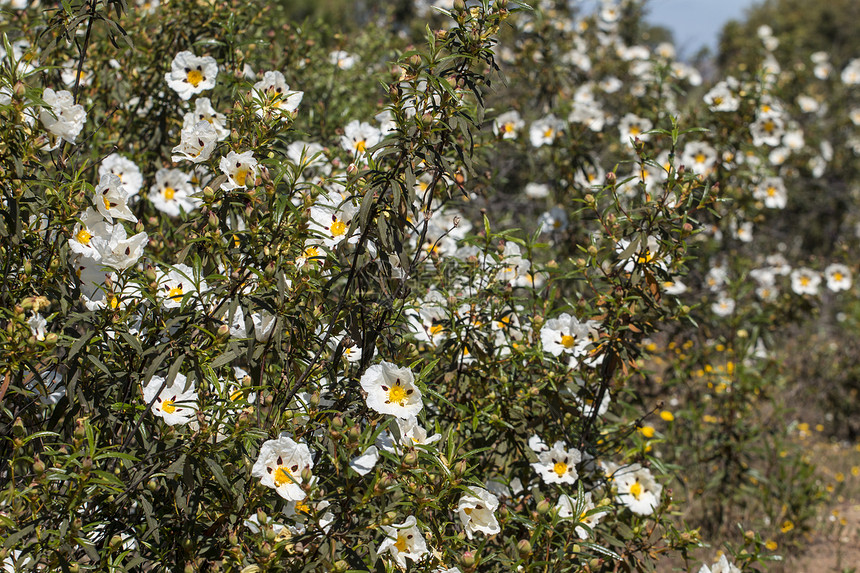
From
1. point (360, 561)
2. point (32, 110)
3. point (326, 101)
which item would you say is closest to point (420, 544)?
point (360, 561)

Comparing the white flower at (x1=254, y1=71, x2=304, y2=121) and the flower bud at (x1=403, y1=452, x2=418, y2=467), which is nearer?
the flower bud at (x1=403, y1=452, x2=418, y2=467)

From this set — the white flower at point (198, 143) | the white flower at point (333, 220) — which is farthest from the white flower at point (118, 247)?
the white flower at point (333, 220)

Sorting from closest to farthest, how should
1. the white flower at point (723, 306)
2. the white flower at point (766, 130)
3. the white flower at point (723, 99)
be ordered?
the white flower at point (723, 99)
the white flower at point (766, 130)
the white flower at point (723, 306)

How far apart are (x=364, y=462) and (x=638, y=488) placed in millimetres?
1322

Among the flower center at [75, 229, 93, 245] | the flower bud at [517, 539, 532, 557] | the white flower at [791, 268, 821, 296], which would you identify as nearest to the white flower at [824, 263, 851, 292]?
the white flower at [791, 268, 821, 296]

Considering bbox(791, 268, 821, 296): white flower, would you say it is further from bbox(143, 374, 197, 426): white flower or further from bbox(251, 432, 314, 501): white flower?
bbox(143, 374, 197, 426): white flower

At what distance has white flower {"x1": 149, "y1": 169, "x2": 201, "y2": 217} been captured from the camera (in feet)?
9.52

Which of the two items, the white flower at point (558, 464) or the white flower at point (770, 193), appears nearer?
the white flower at point (558, 464)

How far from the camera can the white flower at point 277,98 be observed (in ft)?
6.77

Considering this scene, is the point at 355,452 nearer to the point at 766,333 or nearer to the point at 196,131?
the point at 196,131

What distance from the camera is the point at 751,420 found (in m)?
4.45

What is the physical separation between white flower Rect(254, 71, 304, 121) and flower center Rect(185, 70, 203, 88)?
36cm

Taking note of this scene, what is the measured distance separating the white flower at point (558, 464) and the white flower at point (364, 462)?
30.2 inches

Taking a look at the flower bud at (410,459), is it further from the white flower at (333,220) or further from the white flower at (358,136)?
the white flower at (358,136)
